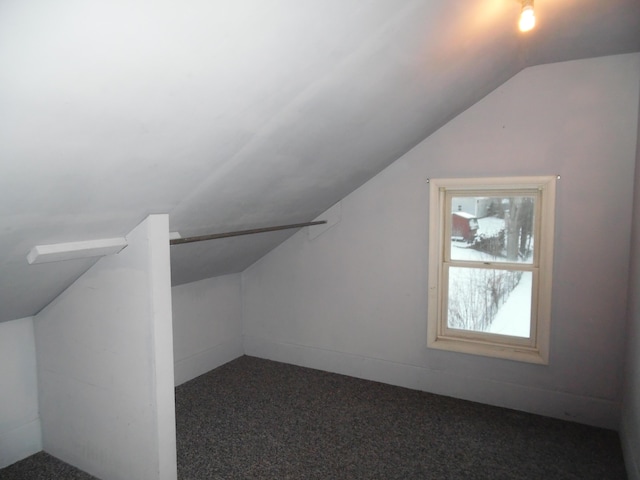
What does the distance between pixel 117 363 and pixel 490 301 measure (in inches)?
97.6

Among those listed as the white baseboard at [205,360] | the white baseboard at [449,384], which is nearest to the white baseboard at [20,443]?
the white baseboard at [205,360]

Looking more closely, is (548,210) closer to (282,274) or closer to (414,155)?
(414,155)

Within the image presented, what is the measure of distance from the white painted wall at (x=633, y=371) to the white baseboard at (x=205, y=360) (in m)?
2.97

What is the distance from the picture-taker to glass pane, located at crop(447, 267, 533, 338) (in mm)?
3012

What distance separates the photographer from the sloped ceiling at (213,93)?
1025 millimetres

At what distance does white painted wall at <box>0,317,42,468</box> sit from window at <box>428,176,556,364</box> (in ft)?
8.59

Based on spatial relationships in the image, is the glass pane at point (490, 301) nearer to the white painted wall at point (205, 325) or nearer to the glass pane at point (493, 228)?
the glass pane at point (493, 228)

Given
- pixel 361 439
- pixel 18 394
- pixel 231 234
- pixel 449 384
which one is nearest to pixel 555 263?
pixel 449 384

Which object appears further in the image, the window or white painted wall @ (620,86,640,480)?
the window

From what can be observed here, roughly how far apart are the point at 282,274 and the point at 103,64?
9.50 feet

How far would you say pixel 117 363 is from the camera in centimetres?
209

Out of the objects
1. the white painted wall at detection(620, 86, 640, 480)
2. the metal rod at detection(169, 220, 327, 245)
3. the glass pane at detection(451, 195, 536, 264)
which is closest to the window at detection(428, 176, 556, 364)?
the glass pane at detection(451, 195, 536, 264)

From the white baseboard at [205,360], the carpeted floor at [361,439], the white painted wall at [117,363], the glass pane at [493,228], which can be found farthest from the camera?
the white baseboard at [205,360]

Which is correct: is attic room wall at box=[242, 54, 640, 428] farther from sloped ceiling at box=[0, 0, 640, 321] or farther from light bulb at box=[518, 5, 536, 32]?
light bulb at box=[518, 5, 536, 32]
